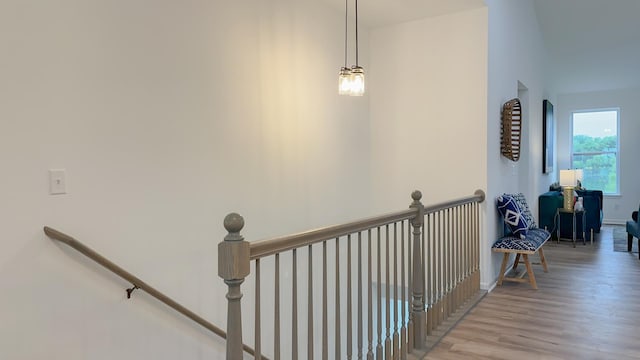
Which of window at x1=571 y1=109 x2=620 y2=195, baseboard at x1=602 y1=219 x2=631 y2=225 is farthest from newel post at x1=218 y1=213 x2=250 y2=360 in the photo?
window at x1=571 y1=109 x2=620 y2=195

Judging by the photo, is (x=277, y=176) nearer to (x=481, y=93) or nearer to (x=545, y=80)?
(x=481, y=93)

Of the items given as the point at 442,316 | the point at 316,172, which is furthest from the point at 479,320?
the point at 316,172

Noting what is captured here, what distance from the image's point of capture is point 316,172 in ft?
12.7

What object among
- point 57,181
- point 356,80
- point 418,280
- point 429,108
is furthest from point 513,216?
point 57,181

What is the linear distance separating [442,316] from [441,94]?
208 centimetres

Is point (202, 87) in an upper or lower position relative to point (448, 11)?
lower

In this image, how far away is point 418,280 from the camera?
292cm

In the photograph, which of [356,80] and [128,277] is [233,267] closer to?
[128,277]

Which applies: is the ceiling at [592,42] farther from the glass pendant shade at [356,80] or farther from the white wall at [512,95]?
the glass pendant shade at [356,80]

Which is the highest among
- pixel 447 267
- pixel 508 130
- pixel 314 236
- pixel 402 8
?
pixel 402 8

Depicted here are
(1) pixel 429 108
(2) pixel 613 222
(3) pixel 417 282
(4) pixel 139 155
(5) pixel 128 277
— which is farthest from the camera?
(2) pixel 613 222

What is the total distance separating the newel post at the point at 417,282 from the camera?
2.88m

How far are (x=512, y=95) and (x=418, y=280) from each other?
118 inches

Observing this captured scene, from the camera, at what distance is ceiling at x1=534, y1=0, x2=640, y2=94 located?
6348 mm
